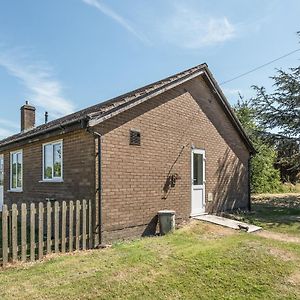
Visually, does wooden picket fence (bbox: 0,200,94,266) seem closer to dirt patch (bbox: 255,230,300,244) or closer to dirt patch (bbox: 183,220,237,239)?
dirt patch (bbox: 183,220,237,239)

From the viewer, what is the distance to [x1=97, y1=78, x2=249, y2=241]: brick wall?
9703mm

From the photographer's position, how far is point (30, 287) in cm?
588

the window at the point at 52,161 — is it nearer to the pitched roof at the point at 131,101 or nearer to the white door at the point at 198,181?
the pitched roof at the point at 131,101

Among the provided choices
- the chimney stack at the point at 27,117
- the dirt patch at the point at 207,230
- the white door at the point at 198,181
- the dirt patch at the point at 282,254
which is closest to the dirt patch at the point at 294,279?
the dirt patch at the point at 282,254

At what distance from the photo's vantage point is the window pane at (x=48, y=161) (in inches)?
464

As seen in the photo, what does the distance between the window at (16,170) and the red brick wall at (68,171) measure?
0.67 metres

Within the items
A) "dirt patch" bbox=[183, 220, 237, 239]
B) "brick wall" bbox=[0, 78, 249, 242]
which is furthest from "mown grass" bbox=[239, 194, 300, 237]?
"dirt patch" bbox=[183, 220, 237, 239]

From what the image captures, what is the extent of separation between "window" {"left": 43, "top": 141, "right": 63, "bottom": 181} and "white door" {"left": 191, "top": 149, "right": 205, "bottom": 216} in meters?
5.10

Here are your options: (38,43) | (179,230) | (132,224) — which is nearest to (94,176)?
(132,224)

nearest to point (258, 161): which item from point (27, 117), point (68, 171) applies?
point (27, 117)

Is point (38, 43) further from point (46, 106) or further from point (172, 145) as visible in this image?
point (46, 106)

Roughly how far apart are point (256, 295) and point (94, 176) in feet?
17.0

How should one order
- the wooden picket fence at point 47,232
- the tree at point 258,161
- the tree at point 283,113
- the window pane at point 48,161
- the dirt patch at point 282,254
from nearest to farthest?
the wooden picket fence at point 47,232
the dirt patch at point 282,254
the window pane at point 48,161
the tree at point 283,113
the tree at point 258,161

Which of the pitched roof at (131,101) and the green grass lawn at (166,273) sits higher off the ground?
the pitched roof at (131,101)
